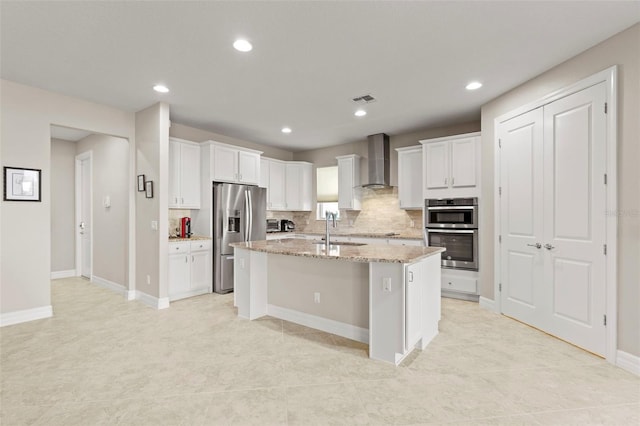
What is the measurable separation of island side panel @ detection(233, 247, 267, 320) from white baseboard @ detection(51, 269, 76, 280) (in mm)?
4515

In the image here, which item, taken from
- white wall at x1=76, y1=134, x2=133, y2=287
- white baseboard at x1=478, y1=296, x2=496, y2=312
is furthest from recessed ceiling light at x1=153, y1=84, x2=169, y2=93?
white baseboard at x1=478, y1=296, x2=496, y2=312

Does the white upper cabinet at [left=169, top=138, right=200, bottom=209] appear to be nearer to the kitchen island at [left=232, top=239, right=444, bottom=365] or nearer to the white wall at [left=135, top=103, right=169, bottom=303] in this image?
the white wall at [left=135, top=103, right=169, bottom=303]

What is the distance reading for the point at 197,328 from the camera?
11.3 feet

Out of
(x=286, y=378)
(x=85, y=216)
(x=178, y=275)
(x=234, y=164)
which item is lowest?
(x=286, y=378)

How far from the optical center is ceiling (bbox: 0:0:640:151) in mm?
2305

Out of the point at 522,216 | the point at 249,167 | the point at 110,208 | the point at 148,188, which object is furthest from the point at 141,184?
the point at 522,216

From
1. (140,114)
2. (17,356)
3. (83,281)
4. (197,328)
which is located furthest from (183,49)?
(83,281)

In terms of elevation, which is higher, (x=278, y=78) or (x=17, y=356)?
(x=278, y=78)

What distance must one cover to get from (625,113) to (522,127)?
1.06 meters

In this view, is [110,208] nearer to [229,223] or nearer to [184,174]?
[184,174]

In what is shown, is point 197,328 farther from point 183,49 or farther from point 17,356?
point 183,49

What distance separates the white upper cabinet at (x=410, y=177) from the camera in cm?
529

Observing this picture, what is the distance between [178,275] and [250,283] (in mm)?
1504

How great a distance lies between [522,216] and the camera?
3.58 metres
